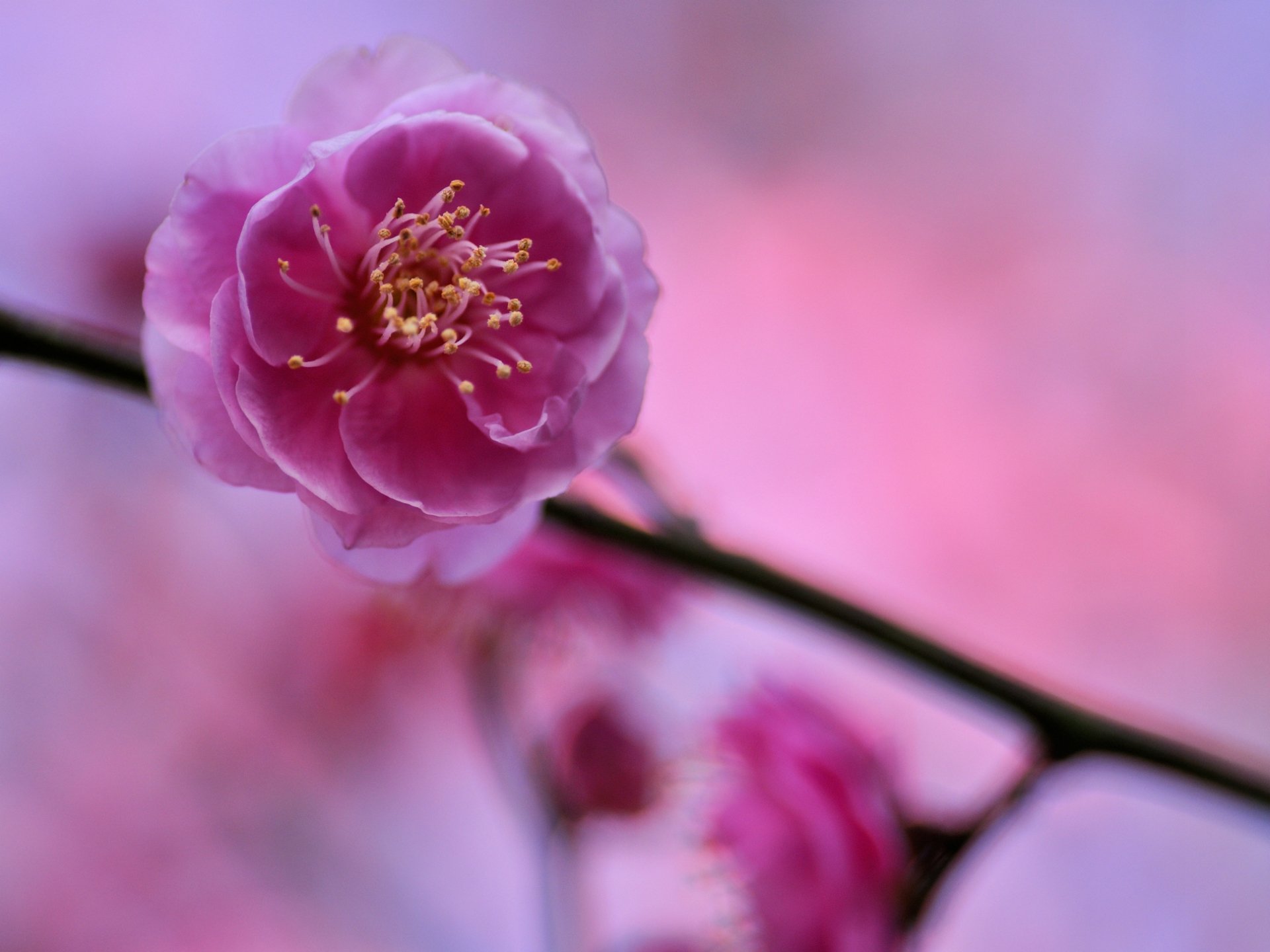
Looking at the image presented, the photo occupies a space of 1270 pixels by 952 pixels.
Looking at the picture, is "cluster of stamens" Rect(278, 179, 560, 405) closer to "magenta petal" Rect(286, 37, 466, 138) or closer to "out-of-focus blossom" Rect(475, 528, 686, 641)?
"magenta petal" Rect(286, 37, 466, 138)

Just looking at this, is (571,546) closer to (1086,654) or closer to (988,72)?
(1086,654)

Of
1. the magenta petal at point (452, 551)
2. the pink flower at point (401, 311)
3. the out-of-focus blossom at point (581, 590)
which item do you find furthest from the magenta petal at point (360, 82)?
the out-of-focus blossom at point (581, 590)

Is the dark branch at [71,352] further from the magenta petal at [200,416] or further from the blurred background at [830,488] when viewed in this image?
the blurred background at [830,488]

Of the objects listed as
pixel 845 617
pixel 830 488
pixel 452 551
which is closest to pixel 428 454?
pixel 452 551

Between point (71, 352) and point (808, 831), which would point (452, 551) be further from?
point (808, 831)

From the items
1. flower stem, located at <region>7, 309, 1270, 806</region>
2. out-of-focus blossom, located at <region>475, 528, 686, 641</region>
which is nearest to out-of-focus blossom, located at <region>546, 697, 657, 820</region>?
out-of-focus blossom, located at <region>475, 528, 686, 641</region>

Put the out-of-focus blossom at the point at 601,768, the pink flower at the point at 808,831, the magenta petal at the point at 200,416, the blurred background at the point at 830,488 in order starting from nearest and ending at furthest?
the magenta petal at the point at 200,416, the pink flower at the point at 808,831, the out-of-focus blossom at the point at 601,768, the blurred background at the point at 830,488
